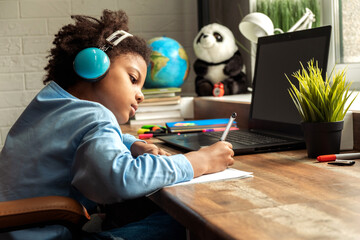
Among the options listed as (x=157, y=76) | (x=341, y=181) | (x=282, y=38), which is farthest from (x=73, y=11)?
(x=341, y=181)

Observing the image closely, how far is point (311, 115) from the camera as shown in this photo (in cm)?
115

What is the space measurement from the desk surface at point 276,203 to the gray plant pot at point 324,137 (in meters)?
0.07

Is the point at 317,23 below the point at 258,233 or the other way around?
the other way around

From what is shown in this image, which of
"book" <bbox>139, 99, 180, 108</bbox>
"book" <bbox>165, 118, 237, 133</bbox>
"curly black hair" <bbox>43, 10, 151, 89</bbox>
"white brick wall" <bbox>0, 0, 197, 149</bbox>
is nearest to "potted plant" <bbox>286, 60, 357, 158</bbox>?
"curly black hair" <bbox>43, 10, 151, 89</bbox>

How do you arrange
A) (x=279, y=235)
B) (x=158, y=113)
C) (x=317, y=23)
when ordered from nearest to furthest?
(x=279, y=235) < (x=317, y=23) < (x=158, y=113)

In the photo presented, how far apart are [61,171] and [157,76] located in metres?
1.33

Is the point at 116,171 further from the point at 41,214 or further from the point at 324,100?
the point at 324,100

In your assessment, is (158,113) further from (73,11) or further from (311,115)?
(311,115)

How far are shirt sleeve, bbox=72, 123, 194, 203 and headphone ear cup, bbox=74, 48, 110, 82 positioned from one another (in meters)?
0.22

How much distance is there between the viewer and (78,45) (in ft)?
4.22

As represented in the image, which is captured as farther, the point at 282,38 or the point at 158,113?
the point at 158,113

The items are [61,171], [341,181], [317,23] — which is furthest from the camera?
[317,23]

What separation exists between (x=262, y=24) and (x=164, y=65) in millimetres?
553

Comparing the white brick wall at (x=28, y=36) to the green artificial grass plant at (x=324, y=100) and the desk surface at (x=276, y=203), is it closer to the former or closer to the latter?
the green artificial grass plant at (x=324, y=100)
